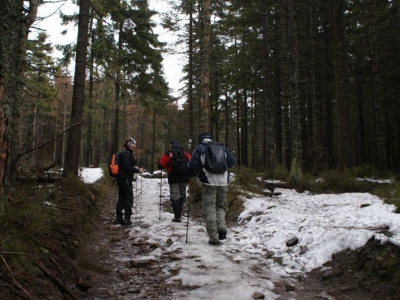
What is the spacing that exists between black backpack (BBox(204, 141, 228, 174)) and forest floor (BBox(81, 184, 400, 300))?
6.54 ft

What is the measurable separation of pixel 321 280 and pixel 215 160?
285cm

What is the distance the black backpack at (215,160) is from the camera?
5.88m

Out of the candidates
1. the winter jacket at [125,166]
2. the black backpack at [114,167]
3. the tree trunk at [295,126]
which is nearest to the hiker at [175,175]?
the winter jacket at [125,166]

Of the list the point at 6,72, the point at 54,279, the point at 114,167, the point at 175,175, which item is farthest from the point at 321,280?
the point at 114,167

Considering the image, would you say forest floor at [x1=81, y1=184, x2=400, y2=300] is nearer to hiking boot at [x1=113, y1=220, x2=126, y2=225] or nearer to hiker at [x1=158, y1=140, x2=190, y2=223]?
hiking boot at [x1=113, y1=220, x2=126, y2=225]

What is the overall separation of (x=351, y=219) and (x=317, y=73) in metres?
18.2

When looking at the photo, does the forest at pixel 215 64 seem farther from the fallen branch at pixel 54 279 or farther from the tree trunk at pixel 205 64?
the fallen branch at pixel 54 279

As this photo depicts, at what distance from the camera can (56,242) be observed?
165 inches

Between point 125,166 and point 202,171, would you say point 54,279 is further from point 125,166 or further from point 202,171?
point 125,166

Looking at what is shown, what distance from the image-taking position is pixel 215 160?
5938mm

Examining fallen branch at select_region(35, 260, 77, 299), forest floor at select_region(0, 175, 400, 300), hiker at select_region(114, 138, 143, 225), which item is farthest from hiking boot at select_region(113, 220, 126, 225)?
fallen branch at select_region(35, 260, 77, 299)

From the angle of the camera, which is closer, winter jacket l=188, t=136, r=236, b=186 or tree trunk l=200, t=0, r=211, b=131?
winter jacket l=188, t=136, r=236, b=186

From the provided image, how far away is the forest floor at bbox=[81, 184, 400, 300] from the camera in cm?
351

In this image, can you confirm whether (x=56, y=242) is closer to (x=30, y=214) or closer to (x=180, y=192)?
(x=30, y=214)
